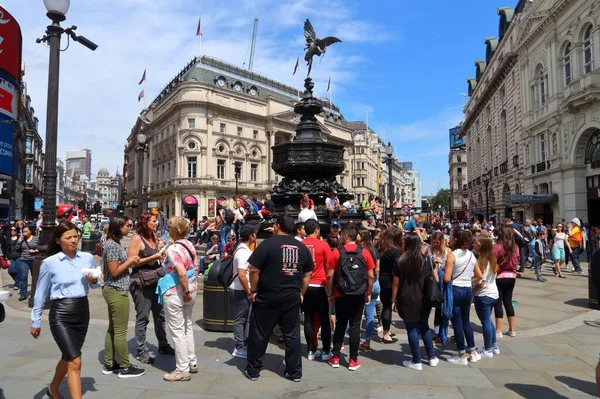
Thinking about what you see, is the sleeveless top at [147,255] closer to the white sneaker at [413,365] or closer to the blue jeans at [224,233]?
the white sneaker at [413,365]

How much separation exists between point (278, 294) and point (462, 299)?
102 inches

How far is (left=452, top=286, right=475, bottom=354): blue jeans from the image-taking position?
551 centimetres

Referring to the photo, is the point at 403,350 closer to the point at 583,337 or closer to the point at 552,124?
the point at 583,337

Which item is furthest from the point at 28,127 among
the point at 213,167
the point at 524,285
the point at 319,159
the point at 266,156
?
the point at 524,285

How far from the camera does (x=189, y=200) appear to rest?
56.2 metres

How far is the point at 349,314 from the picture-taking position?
5.33 meters

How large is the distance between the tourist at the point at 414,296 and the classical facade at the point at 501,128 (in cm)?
3228

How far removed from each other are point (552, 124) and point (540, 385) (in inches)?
1223

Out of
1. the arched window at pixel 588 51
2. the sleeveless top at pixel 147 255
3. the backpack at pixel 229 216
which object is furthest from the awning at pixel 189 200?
the sleeveless top at pixel 147 255

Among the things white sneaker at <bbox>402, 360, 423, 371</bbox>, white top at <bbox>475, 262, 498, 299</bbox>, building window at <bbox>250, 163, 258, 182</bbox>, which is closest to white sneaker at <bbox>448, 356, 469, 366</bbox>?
white sneaker at <bbox>402, 360, 423, 371</bbox>

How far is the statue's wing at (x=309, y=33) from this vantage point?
12883 millimetres

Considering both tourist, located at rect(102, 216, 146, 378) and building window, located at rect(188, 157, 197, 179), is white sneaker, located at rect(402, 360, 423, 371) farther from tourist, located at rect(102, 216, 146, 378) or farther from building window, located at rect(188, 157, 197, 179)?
building window, located at rect(188, 157, 197, 179)

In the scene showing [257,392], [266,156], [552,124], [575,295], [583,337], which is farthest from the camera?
[266,156]

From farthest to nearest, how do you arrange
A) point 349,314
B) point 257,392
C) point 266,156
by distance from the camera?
point 266,156, point 349,314, point 257,392
